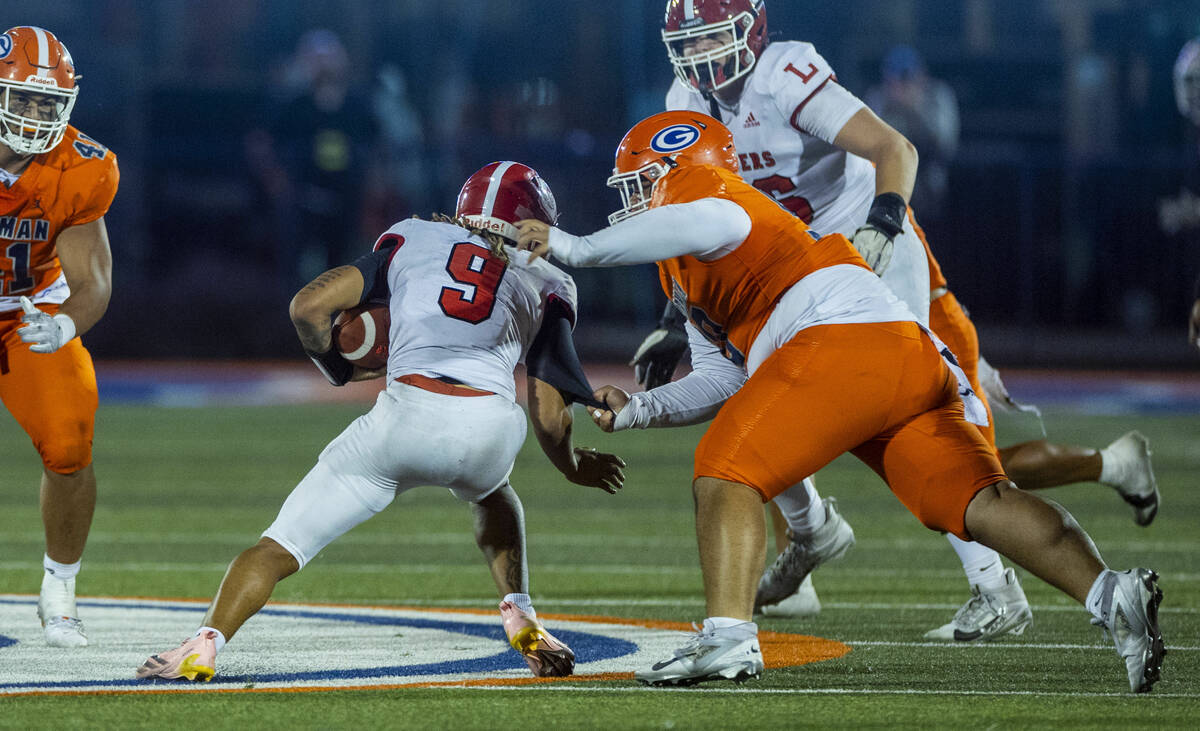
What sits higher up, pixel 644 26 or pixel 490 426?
pixel 490 426

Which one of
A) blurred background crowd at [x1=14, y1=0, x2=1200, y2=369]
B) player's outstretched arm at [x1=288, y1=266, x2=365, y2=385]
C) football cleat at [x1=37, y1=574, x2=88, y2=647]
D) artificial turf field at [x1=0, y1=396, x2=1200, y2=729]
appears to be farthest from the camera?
blurred background crowd at [x1=14, y1=0, x2=1200, y2=369]

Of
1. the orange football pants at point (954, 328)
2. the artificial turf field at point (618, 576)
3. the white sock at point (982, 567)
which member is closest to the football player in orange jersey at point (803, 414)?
the artificial turf field at point (618, 576)

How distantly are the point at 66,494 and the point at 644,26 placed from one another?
41.1ft

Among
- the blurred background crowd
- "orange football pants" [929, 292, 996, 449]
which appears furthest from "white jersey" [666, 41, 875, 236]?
the blurred background crowd

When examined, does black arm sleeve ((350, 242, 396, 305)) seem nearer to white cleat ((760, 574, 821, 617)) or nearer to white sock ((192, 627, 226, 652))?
white sock ((192, 627, 226, 652))

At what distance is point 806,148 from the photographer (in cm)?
609

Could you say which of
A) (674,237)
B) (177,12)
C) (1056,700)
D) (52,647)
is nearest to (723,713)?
(1056,700)

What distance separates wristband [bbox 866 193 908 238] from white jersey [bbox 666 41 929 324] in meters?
0.47

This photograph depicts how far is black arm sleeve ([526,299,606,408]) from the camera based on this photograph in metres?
4.71

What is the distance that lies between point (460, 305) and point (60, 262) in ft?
5.55

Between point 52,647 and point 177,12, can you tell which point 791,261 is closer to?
point 52,647

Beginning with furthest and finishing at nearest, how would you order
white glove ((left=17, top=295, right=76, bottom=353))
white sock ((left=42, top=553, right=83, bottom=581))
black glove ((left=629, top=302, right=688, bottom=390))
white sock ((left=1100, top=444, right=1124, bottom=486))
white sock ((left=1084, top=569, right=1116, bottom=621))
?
1. white sock ((left=1100, top=444, right=1124, bottom=486))
2. black glove ((left=629, top=302, right=688, bottom=390))
3. white sock ((left=42, top=553, right=83, bottom=581))
4. white glove ((left=17, top=295, right=76, bottom=353))
5. white sock ((left=1084, top=569, right=1116, bottom=621))

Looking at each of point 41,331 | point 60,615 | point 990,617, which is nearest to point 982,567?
point 990,617

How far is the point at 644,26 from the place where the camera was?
682 inches
